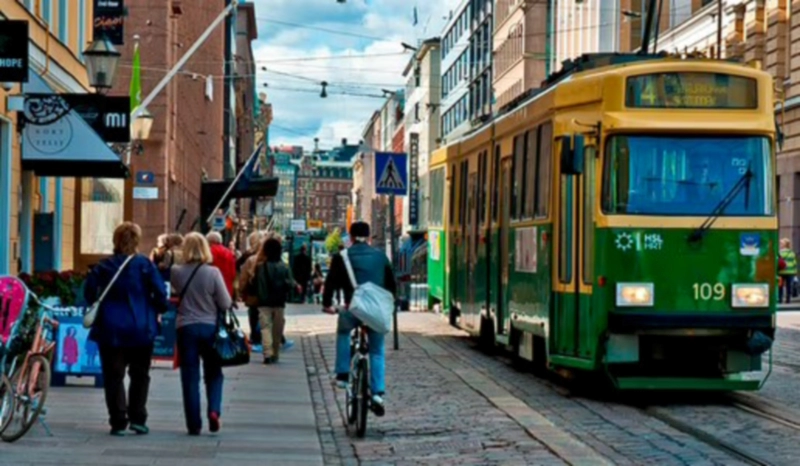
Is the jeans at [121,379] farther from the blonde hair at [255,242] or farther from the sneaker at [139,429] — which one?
the blonde hair at [255,242]

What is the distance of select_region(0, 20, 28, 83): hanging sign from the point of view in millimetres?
14867

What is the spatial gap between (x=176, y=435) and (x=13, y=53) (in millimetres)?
4265

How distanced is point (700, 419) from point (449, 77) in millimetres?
109694

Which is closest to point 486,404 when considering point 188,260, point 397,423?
point 397,423

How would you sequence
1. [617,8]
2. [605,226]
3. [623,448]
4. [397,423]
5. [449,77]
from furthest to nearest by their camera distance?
[449,77]
[617,8]
[605,226]
[397,423]
[623,448]

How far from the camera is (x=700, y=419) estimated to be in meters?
14.8

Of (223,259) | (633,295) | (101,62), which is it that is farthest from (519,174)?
(101,62)

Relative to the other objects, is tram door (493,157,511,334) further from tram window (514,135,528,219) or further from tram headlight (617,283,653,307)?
tram headlight (617,283,653,307)

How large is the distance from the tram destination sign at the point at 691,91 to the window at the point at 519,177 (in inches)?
124

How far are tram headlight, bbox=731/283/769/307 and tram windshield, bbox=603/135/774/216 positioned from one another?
71cm

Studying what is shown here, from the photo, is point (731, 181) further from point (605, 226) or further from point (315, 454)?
point (315, 454)

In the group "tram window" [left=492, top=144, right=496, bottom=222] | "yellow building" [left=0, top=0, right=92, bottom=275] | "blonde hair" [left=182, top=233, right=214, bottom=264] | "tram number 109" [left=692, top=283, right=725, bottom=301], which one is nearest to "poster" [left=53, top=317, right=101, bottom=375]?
"blonde hair" [left=182, top=233, right=214, bottom=264]

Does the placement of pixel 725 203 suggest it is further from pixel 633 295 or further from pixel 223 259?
pixel 223 259

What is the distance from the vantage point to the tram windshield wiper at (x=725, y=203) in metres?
15.8
